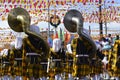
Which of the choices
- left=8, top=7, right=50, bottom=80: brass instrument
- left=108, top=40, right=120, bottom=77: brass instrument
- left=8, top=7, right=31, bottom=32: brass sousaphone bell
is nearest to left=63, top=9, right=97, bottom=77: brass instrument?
left=108, top=40, right=120, bottom=77: brass instrument

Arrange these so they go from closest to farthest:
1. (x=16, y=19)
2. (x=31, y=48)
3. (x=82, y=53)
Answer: (x=31, y=48)
(x=16, y=19)
(x=82, y=53)

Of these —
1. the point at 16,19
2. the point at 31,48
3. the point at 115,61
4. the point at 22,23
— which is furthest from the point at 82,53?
the point at 16,19

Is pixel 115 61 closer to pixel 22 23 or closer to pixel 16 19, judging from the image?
pixel 22 23

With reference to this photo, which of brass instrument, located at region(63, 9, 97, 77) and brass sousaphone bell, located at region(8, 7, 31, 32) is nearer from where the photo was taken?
brass sousaphone bell, located at region(8, 7, 31, 32)

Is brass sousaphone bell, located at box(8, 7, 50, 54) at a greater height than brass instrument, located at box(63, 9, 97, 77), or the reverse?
brass sousaphone bell, located at box(8, 7, 50, 54)

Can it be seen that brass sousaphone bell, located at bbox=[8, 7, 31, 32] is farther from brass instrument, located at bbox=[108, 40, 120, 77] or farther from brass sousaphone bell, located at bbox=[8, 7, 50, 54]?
brass instrument, located at bbox=[108, 40, 120, 77]

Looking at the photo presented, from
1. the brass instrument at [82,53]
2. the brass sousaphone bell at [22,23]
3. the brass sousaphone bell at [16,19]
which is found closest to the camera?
the brass sousaphone bell at [22,23]

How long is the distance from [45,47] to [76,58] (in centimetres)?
160

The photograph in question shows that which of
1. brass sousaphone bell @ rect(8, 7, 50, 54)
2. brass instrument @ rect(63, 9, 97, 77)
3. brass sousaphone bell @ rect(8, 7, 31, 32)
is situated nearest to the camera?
brass sousaphone bell @ rect(8, 7, 50, 54)

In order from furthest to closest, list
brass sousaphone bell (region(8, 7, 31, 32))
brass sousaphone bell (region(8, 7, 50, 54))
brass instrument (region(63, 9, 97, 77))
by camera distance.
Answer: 1. brass instrument (region(63, 9, 97, 77))
2. brass sousaphone bell (region(8, 7, 31, 32))
3. brass sousaphone bell (region(8, 7, 50, 54))

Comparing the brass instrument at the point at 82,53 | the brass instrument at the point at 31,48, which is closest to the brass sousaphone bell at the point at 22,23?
the brass instrument at the point at 31,48

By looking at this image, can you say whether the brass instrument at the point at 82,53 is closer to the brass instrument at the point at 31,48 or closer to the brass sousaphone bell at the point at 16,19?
the brass instrument at the point at 31,48

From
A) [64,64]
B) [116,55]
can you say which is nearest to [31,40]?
[116,55]

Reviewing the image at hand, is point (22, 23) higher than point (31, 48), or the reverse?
point (22, 23)
